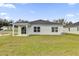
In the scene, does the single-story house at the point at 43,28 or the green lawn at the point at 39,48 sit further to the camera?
the single-story house at the point at 43,28

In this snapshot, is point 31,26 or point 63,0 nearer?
point 63,0

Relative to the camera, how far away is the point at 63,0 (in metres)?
5.39

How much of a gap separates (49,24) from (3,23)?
610 inches

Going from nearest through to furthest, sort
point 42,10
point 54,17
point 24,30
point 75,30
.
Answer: point 24,30, point 75,30, point 42,10, point 54,17

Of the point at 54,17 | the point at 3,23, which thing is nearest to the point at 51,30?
the point at 54,17

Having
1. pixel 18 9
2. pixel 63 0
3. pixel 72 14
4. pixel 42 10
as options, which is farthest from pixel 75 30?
pixel 63 0

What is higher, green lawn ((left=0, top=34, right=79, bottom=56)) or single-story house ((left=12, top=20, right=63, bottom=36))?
single-story house ((left=12, top=20, right=63, bottom=36))

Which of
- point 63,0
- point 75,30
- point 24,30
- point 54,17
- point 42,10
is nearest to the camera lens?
point 63,0

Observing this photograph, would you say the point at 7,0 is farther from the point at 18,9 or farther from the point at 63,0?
the point at 18,9

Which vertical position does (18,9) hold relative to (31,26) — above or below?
above

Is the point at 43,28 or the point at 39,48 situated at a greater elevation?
the point at 43,28

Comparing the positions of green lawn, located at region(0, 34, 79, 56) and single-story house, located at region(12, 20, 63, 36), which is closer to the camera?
green lawn, located at region(0, 34, 79, 56)

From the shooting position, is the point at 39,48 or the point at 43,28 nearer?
the point at 39,48

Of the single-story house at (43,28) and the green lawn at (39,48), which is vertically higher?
the single-story house at (43,28)
